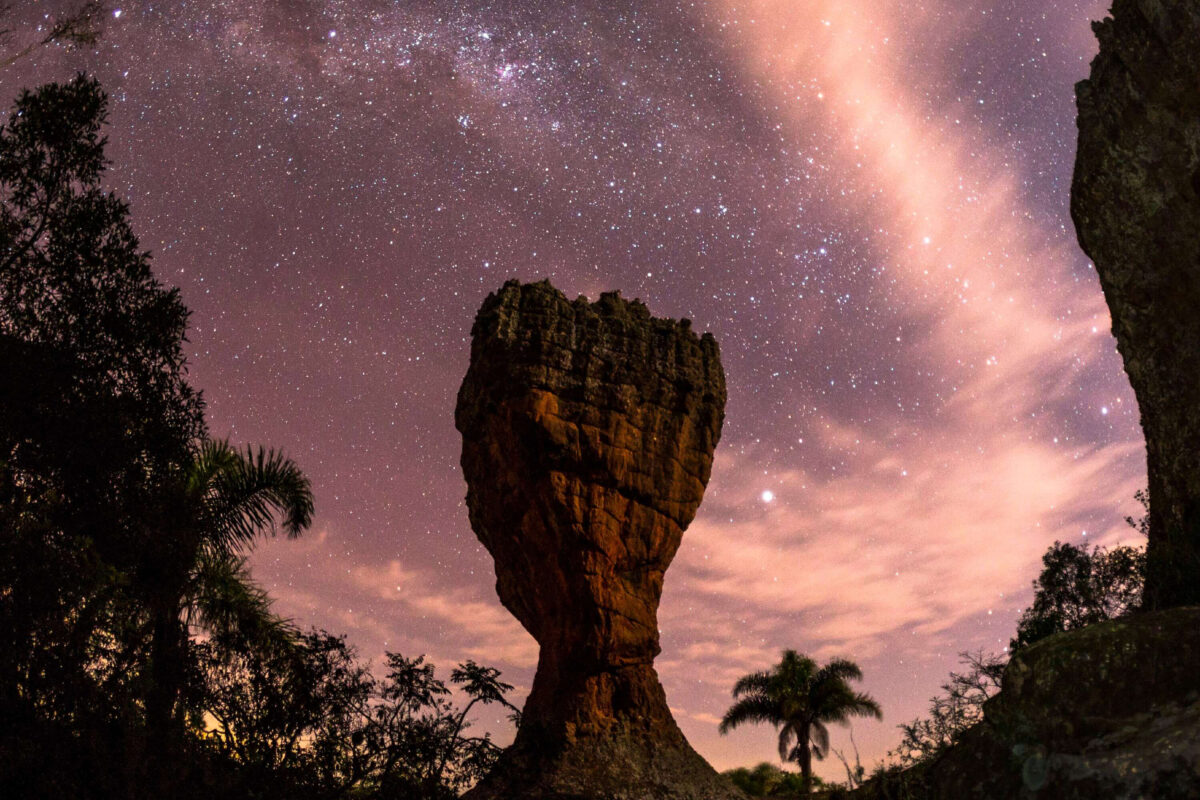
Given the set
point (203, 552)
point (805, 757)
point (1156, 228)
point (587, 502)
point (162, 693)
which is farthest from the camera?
point (805, 757)

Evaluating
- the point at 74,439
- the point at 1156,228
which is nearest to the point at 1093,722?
the point at 74,439

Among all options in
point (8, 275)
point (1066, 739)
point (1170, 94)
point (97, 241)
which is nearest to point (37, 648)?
point (8, 275)

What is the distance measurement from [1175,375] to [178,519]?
26.8m

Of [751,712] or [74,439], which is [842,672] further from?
[74,439]

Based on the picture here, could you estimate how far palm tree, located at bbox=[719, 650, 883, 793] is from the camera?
48.7 metres

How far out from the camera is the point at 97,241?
16328 millimetres

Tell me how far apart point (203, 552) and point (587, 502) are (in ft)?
59.8

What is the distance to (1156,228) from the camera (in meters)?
24.0

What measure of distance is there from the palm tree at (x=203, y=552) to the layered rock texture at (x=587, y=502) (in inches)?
507

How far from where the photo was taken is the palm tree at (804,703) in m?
48.7

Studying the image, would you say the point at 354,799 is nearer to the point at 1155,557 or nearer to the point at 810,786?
the point at 1155,557

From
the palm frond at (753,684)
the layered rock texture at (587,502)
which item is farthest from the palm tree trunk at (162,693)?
the palm frond at (753,684)

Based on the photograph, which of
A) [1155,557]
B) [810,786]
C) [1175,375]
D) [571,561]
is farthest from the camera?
[810,786]

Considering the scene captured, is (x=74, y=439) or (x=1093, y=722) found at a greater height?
(x=74, y=439)
